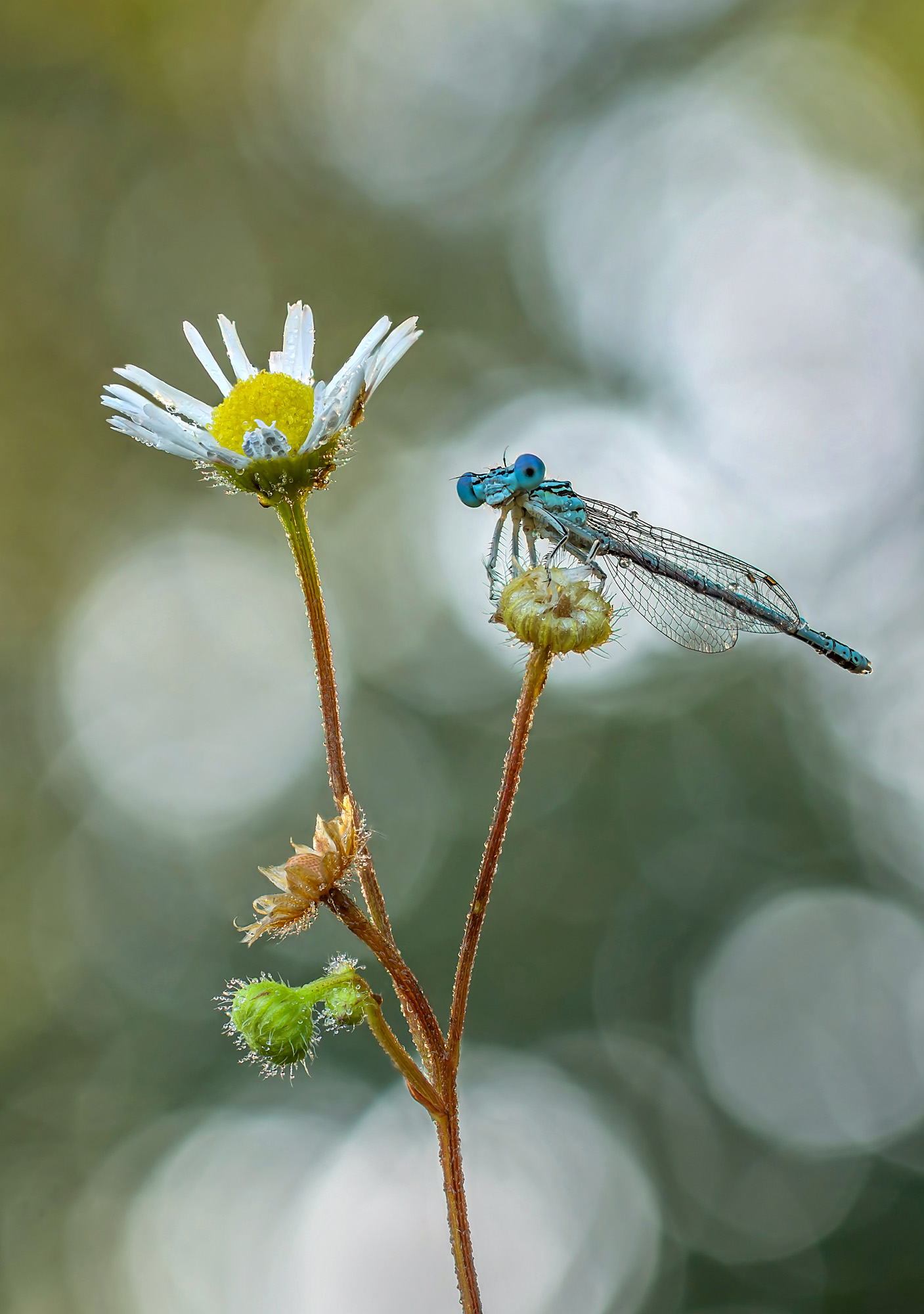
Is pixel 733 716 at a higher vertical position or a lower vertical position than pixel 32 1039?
higher

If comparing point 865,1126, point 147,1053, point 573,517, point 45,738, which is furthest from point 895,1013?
point 45,738

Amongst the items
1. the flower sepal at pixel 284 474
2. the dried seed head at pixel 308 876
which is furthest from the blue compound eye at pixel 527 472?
the dried seed head at pixel 308 876

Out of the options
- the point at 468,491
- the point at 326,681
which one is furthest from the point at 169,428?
the point at 468,491

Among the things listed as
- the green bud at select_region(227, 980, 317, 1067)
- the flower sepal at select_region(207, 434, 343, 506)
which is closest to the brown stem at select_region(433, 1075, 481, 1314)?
the green bud at select_region(227, 980, 317, 1067)

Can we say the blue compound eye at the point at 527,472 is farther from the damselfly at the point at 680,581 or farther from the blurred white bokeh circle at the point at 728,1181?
the blurred white bokeh circle at the point at 728,1181

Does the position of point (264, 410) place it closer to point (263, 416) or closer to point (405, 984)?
point (263, 416)

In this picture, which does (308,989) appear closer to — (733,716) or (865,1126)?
(733,716)

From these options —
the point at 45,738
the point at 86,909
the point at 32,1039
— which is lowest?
the point at 32,1039
